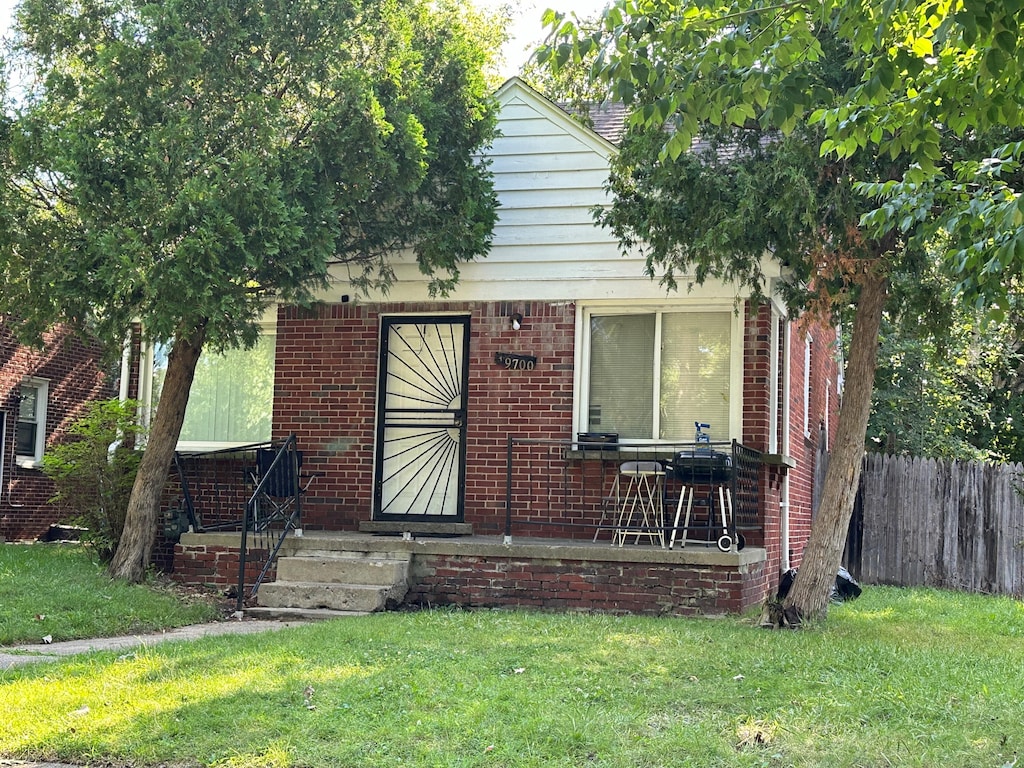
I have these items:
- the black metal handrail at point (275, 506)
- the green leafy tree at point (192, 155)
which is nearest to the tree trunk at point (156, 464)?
the green leafy tree at point (192, 155)

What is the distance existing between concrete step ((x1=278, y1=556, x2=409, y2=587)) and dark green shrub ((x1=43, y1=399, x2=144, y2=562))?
8.02 feet

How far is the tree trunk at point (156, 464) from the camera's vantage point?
980 centimetres

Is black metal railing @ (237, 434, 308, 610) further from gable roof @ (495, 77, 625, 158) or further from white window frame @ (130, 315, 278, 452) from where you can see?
gable roof @ (495, 77, 625, 158)

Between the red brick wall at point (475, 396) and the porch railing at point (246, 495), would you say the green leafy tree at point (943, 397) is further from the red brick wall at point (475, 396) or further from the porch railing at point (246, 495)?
the porch railing at point (246, 495)

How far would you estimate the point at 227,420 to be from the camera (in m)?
11.8

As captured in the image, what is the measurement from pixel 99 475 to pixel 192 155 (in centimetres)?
413

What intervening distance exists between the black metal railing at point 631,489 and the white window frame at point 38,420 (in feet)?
32.6

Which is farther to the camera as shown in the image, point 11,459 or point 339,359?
point 11,459

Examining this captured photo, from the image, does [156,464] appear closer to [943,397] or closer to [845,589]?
[845,589]

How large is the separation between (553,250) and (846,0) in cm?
688

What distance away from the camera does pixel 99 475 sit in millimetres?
10930

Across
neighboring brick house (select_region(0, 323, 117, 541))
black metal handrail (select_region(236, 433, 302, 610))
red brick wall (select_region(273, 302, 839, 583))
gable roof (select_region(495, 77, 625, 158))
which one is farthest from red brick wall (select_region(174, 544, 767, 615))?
neighboring brick house (select_region(0, 323, 117, 541))

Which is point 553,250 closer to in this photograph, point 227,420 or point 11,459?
point 227,420

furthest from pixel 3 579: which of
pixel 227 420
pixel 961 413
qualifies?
pixel 961 413
